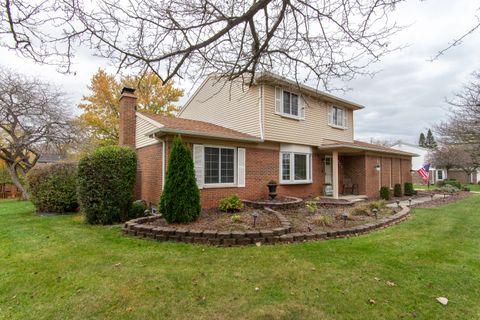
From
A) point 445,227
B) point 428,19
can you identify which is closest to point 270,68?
point 428,19

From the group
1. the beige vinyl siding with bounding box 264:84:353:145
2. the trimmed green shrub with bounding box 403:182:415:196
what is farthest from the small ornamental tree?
the trimmed green shrub with bounding box 403:182:415:196

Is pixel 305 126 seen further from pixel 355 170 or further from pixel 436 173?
pixel 436 173

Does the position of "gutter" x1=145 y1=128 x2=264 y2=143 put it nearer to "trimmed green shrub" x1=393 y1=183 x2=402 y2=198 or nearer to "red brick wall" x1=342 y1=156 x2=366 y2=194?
"red brick wall" x1=342 y1=156 x2=366 y2=194

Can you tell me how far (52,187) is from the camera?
9.63m

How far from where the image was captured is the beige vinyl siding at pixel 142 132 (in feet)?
32.5

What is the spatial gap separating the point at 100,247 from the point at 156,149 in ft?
15.6

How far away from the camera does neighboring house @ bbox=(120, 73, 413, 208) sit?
30.6 feet

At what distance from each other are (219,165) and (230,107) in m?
3.71

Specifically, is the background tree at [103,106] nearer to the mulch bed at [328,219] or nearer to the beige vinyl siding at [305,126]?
the beige vinyl siding at [305,126]

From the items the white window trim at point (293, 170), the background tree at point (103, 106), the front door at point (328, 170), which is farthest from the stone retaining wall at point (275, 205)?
the background tree at point (103, 106)

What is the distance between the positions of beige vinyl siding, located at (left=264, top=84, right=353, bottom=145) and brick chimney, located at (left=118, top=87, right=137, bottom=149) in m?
5.72

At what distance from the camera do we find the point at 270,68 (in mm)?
5625

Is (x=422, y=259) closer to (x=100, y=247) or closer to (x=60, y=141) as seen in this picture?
(x=100, y=247)

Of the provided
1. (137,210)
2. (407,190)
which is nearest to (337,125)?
(407,190)
